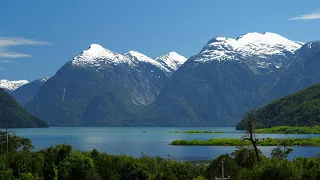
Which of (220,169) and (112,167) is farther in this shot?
(112,167)

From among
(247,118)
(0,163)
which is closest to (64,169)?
(0,163)

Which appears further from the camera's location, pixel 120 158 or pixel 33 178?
pixel 120 158

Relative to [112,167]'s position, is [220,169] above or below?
below

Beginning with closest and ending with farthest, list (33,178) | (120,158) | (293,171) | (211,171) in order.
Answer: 1. (293,171)
2. (33,178)
3. (211,171)
4. (120,158)

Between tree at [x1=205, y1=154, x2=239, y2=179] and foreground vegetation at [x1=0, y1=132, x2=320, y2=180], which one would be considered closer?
foreground vegetation at [x1=0, y1=132, x2=320, y2=180]

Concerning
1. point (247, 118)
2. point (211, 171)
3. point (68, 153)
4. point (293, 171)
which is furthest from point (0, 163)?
point (293, 171)

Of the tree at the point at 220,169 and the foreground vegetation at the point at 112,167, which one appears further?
the tree at the point at 220,169

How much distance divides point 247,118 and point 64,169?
110ft

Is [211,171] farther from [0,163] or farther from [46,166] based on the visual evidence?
[0,163]

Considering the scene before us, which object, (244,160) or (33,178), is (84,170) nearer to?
(33,178)

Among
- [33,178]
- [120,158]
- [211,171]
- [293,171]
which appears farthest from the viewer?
[120,158]

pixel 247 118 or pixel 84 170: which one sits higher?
pixel 247 118

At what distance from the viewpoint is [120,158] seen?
4183 inches

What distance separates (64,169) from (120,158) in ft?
33.2
